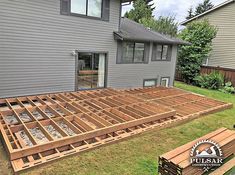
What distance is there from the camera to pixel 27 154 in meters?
4.03

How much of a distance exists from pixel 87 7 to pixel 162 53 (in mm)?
5911

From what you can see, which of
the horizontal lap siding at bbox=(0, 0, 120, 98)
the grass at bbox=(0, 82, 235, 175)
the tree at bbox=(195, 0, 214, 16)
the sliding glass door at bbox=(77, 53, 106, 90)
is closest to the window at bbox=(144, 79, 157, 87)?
the sliding glass door at bbox=(77, 53, 106, 90)

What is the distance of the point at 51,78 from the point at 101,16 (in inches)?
150

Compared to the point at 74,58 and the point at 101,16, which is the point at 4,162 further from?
the point at 101,16

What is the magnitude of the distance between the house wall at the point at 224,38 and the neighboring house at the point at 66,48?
726cm

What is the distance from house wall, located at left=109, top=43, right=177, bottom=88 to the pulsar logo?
266 inches

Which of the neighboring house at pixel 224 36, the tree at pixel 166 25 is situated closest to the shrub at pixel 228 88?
the neighboring house at pixel 224 36

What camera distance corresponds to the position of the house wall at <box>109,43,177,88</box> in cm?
1042

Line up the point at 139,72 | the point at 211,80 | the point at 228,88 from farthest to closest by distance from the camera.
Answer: the point at 211,80 < the point at 228,88 < the point at 139,72

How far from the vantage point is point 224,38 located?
51.6 feet

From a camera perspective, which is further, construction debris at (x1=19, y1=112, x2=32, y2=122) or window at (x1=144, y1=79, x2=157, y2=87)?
window at (x1=144, y1=79, x2=157, y2=87)

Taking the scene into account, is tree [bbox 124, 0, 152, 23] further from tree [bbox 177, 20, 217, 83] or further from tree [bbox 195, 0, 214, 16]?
tree [bbox 177, 20, 217, 83]

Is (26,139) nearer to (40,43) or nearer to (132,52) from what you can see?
(40,43)

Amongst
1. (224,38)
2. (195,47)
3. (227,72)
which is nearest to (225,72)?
(227,72)
